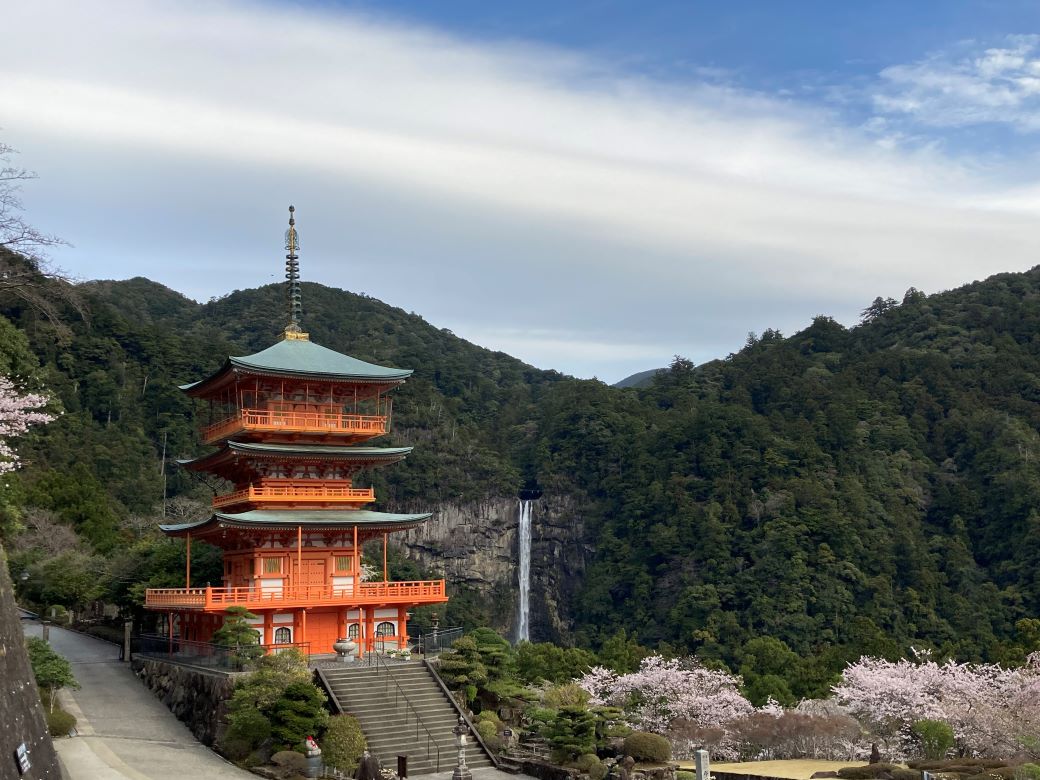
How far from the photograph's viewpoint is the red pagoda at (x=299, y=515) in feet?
98.6

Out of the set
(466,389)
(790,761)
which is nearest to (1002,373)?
(466,389)

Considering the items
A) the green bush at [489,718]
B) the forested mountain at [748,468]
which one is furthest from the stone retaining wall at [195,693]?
the forested mountain at [748,468]

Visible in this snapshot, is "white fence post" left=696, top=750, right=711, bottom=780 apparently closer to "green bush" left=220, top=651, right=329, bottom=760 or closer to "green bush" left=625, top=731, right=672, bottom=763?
"green bush" left=625, top=731, right=672, bottom=763

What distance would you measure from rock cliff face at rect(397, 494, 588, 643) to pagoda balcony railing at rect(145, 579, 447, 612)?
5457cm

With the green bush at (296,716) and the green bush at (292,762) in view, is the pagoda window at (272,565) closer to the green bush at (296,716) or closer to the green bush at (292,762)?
the green bush at (296,716)

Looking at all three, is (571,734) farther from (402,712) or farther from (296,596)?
(296,596)

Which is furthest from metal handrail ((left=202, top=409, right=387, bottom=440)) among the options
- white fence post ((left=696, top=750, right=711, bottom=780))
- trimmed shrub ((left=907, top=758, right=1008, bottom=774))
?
trimmed shrub ((left=907, top=758, right=1008, bottom=774))

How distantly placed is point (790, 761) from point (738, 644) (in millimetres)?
38415

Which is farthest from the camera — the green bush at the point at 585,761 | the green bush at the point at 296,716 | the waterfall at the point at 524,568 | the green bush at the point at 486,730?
the waterfall at the point at 524,568

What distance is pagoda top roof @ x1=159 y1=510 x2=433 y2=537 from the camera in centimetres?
2925

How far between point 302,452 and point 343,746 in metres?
→ 9.70

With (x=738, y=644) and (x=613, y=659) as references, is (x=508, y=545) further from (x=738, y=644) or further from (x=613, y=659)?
(x=613, y=659)

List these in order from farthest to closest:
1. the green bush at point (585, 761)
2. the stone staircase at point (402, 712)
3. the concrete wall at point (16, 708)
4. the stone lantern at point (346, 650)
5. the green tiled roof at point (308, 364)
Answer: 1. the green tiled roof at point (308, 364)
2. the stone lantern at point (346, 650)
3. the stone staircase at point (402, 712)
4. the green bush at point (585, 761)
5. the concrete wall at point (16, 708)

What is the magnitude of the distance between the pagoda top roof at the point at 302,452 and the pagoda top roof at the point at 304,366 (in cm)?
209
